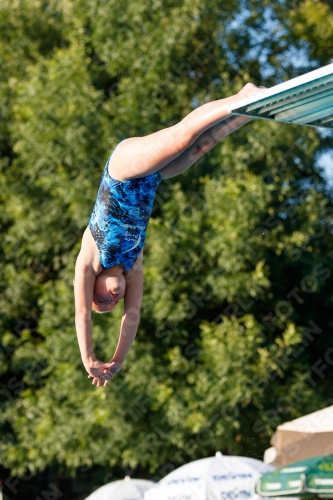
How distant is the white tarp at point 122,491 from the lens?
1108 cm

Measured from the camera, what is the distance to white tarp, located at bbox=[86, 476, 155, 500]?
436 inches

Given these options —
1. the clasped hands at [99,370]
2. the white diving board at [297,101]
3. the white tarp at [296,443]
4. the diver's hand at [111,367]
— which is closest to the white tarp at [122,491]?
the white tarp at [296,443]

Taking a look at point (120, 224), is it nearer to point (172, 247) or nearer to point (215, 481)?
point (215, 481)

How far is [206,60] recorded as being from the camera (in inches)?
606

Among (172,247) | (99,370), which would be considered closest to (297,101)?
(99,370)

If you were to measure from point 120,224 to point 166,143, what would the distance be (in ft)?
2.42

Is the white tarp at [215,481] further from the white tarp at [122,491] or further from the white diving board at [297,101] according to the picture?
the white diving board at [297,101]

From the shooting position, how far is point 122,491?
11250 mm

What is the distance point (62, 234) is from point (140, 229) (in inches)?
370

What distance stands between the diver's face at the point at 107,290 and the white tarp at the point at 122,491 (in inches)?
214

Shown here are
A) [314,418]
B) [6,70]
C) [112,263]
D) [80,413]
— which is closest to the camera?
[112,263]

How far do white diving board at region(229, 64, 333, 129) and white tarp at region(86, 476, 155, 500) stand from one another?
6905mm

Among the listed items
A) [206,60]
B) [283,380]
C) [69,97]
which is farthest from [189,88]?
[283,380]

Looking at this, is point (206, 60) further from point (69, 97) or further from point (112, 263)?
point (112, 263)
